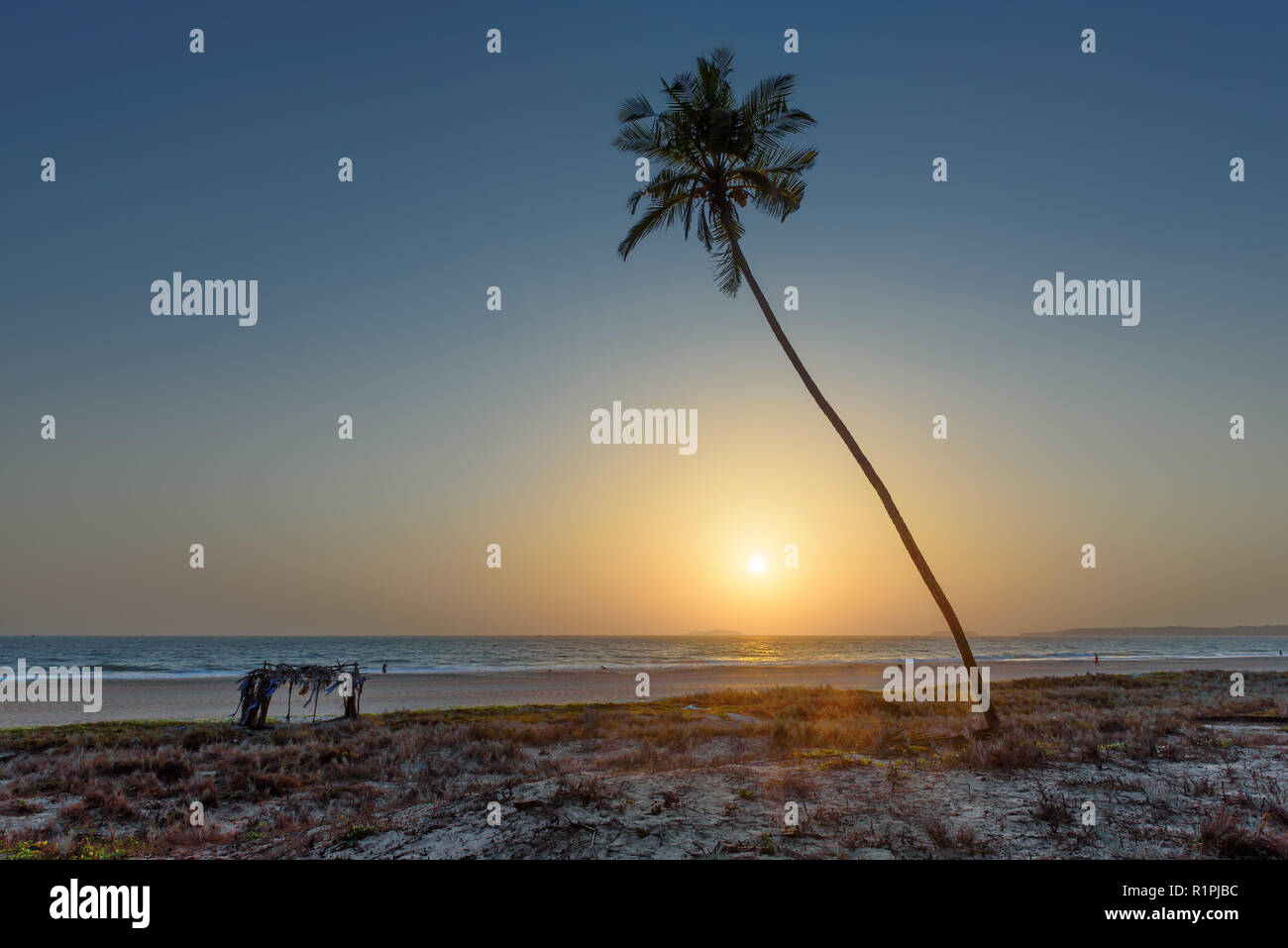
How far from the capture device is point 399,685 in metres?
48.6

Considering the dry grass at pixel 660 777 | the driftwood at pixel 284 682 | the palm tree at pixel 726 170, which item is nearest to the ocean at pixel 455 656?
the driftwood at pixel 284 682

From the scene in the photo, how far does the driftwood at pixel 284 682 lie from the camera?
83.1ft

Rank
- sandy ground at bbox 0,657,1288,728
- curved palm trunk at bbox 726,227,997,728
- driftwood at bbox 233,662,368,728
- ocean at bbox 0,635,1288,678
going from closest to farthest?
curved palm trunk at bbox 726,227,997,728
driftwood at bbox 233,662,368,728
sandy ground at bbox 0,657,1288,728
ocean at bbox 0,635,1288,678

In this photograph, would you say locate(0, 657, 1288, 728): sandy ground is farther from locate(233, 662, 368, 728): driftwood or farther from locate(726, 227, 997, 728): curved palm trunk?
locate(726, 227, 997, 728): curved palm trunk

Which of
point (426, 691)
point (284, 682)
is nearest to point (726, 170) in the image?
point (284, 682)

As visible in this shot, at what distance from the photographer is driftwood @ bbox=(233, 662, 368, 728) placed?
25328 mm

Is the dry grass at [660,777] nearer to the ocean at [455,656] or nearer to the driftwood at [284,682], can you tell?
the driftwood at [284,682]

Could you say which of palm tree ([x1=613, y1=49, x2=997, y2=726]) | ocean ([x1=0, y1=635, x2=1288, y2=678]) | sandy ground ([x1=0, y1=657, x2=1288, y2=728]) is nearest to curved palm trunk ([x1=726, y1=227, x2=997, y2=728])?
palm tree ([x1=613, y1=49, x2=997, y2=726])

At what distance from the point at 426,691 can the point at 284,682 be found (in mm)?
19487

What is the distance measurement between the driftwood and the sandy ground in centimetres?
414

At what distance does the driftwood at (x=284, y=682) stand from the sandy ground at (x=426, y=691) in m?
4.14

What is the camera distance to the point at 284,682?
86.3 ft

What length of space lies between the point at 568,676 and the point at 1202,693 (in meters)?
45.4
